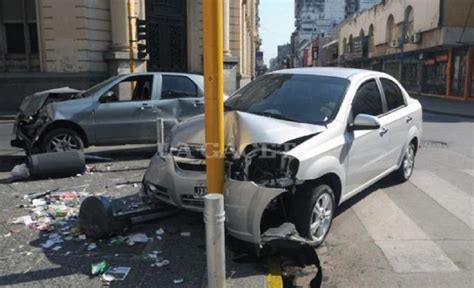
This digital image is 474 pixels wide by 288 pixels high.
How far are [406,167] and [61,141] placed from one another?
591cm

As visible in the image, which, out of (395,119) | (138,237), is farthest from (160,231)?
(395,119)

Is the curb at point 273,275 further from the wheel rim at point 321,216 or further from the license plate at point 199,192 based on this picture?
the license plate at point 199,192

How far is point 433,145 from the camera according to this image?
11523 millimetres

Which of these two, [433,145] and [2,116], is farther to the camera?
[2,116]

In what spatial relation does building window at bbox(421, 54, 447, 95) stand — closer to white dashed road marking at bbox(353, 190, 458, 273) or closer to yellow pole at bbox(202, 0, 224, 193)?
white dashed road marking at bbox(353, 190, 458, 273)

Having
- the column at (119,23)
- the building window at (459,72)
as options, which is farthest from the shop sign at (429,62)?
the column at (119,23)

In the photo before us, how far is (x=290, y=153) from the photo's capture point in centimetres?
443

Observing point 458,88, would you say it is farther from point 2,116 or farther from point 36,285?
point 36,285

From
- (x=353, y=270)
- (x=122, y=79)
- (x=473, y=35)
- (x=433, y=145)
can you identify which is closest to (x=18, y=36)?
(x=122, y=79)

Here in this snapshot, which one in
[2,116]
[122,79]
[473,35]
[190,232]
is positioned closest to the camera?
[190,232]

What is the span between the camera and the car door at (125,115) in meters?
8.95

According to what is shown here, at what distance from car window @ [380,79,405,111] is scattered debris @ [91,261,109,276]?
423cm

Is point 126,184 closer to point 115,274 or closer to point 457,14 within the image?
point 115,274

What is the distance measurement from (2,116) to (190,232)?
15.4 meters
